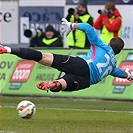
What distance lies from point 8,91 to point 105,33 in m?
3.20

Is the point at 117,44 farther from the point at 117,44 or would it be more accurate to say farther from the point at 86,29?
the point at 86,29

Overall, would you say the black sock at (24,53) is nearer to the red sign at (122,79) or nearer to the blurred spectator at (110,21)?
the red sign at (122,79)

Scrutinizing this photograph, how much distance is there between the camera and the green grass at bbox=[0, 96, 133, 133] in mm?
11430

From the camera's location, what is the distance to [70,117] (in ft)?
44.6

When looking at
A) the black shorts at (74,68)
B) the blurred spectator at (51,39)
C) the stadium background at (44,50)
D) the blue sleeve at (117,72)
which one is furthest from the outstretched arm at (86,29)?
the blurred spectator at (51,39)

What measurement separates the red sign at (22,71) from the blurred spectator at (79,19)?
4.47ft

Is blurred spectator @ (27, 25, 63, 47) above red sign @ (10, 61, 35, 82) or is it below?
above

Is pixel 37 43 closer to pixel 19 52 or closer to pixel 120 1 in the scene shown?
pixel 120 1

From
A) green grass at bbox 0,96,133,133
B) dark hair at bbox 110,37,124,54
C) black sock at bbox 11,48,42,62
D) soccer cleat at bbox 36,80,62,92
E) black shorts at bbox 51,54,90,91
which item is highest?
dark hair at bbox 110,37,124,54

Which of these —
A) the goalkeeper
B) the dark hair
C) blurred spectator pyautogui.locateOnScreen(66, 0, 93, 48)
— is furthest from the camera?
blurred spectator pyautogui.locateOnScreen(66, 0, 93, 48)

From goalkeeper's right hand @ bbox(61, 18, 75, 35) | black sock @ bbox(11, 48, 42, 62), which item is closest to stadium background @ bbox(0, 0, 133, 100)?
goalkeeper's right hand @ bbox(61, 18, 75, 35)

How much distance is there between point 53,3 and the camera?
977 inches

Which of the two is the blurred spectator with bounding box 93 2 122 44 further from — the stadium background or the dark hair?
the dark hair

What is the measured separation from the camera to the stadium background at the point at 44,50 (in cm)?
1823
